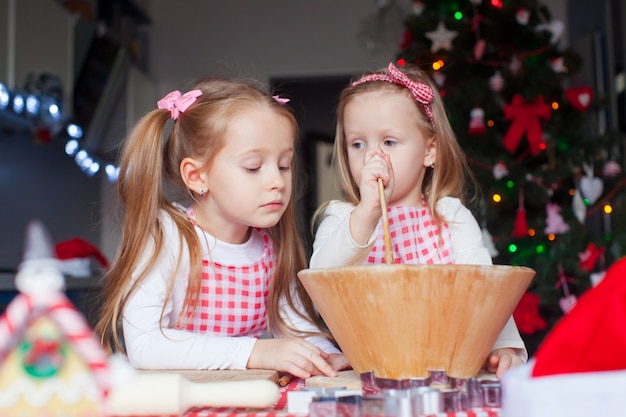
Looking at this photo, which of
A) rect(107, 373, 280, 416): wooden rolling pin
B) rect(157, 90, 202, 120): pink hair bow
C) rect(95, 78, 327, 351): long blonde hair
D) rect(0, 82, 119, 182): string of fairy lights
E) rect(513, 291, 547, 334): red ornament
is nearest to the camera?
rect(107, 373, 280, 416): wooden rolling pin

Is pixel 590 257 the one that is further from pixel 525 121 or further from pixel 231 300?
pixel 231 300

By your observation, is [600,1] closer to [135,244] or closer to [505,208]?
[505,208]

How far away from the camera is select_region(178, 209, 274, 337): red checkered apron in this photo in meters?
1.19

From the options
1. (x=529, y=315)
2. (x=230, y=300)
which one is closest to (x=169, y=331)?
(x=230, y=300)

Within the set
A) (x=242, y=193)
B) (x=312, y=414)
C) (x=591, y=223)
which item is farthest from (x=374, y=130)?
(x=591, y=223)

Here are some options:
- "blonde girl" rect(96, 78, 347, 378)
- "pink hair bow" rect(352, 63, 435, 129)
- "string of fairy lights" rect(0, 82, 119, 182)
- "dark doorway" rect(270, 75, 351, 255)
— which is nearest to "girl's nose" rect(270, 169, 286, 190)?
"blonde girl" rect(96, 78, 347, 378)

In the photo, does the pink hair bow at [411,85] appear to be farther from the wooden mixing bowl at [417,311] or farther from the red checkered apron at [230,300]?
the wooden mixing bowl at [417,311]

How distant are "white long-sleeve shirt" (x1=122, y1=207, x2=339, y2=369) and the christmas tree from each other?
173 cm

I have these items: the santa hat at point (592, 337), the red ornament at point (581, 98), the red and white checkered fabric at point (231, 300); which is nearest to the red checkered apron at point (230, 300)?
the red and white checkered fabric at point (231, 300)

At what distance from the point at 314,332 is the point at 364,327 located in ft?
1.51

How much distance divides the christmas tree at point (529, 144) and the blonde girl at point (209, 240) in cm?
157

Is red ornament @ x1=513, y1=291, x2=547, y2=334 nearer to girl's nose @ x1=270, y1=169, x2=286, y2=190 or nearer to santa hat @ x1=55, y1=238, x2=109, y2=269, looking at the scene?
santa hat @ x1=55, y1=238, x2=109, y2=269

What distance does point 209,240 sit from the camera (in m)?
1.23

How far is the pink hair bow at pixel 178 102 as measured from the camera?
1259 mm
